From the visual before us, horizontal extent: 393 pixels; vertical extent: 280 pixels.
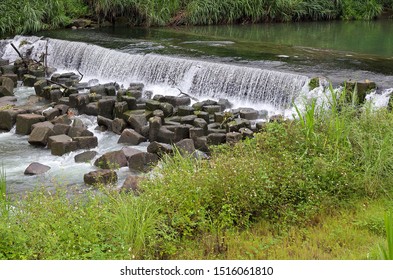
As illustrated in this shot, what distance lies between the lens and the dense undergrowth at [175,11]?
19956 mm

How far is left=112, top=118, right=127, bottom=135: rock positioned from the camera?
467 inches

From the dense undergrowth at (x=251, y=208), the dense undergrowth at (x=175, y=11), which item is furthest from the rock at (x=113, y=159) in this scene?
the dense undergrowth at (x=175, y=11)

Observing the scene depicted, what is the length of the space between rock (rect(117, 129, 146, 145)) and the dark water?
4.14m

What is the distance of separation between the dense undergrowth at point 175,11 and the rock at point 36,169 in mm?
10920

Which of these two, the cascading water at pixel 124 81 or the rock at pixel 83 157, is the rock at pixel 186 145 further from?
the rock at pixel 83 157

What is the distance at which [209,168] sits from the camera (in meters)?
7.20

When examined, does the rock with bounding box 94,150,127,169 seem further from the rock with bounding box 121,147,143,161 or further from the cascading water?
the cascading water

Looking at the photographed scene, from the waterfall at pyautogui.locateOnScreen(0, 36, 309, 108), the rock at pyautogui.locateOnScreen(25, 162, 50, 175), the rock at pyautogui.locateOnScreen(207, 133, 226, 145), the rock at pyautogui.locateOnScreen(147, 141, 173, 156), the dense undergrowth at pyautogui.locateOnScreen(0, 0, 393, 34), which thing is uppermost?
the dense undergrowth at pyautogui.locateOnScreen(0, 0, 393, 34)

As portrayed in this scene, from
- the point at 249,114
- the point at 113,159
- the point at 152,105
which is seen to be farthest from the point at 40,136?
the point at 249,114

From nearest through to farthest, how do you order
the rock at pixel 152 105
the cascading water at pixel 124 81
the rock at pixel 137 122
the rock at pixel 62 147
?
the cascading water at pixel 124 81, the rock at pixel 62 147, the rock at pixel 137 122, the rock at pixel 152 105

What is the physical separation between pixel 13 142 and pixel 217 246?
6963 mm

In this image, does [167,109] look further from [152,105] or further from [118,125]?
[118,125]

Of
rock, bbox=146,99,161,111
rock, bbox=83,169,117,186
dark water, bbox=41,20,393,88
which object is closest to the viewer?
rock, bbox=83,169,117,186

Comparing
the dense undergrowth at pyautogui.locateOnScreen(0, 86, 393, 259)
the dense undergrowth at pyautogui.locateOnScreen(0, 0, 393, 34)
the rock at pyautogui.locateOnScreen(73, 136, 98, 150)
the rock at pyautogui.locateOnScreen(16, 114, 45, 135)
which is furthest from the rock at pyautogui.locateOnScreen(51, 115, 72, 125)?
the dense undergrowth at pyautogui.locateOnScreen(0, 0, 393, 34)
